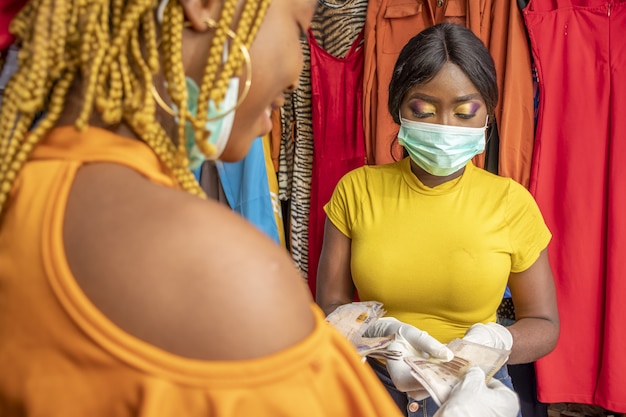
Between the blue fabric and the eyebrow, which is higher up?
the eyebrow

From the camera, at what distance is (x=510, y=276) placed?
182cm

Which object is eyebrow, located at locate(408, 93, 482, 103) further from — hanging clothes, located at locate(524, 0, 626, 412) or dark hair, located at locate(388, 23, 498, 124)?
hanging clothes, located at locate(524, 0, 626, 412)

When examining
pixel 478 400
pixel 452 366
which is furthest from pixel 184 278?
pixel 452 366

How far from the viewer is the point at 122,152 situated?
0.61m

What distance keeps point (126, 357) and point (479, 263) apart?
1373 mm

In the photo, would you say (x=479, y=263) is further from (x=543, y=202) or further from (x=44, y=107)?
(x=44, y=107)

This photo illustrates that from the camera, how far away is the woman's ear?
65 centimetres

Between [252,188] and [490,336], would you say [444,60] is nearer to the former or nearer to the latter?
[490,336]

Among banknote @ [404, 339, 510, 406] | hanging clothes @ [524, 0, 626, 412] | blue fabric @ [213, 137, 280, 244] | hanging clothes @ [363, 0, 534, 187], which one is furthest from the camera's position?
blue fabric @ [213, 137, 280, 244]

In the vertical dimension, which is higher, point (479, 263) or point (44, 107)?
point (44, 107)

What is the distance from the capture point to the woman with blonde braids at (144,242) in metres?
0.52

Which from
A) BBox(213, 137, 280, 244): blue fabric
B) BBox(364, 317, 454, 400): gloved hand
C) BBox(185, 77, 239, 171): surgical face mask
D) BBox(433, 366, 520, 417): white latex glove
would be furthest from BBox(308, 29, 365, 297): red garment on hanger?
BBox(185, 77, 239, 171): surgical face mask

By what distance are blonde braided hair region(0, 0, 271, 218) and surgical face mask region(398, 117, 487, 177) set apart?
121 cm

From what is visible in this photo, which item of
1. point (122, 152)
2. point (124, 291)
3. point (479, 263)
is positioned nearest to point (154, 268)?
point (124, 291)
